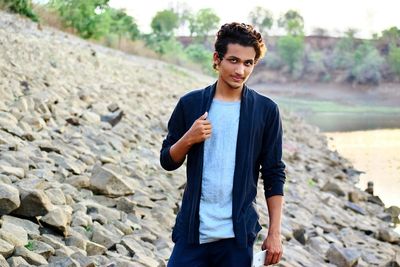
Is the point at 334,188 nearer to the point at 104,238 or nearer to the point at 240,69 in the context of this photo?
the point at 104,238

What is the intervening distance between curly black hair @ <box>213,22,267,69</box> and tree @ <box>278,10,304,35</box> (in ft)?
246

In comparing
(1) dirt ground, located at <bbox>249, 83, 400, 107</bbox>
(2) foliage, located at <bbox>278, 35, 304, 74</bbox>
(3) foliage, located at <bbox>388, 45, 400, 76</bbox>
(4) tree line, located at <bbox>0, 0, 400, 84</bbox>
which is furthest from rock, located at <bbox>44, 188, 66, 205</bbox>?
(2) foliage, located at <bbox>278, 35, 304, 74</bbox>

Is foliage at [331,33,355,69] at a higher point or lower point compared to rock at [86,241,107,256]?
higher

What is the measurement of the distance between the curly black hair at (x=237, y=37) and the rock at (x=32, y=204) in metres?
1.59

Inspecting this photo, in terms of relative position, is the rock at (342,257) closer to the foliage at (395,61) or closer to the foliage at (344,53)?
the foliage at (395,61)

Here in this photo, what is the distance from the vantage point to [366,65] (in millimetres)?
63188

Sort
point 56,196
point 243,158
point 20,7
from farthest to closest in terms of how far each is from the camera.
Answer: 1. point 20,7
2. point 56,196
3. point 243,158

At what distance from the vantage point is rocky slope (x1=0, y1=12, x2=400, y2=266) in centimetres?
348

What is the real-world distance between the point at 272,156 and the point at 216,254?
0.40 m

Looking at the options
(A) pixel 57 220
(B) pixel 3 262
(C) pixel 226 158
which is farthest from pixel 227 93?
(A) pixel 57 220

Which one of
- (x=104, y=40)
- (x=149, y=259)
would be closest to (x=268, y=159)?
(x=149, y=259)

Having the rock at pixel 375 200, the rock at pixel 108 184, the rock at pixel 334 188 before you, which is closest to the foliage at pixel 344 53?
the rock at pixel 375 200

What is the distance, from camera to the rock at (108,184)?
448cm

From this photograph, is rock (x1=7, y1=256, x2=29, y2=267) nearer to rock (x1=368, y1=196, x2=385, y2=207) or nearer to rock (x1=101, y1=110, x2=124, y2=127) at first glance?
rock (x1=101, y1=110, x2=124, y2=127)
